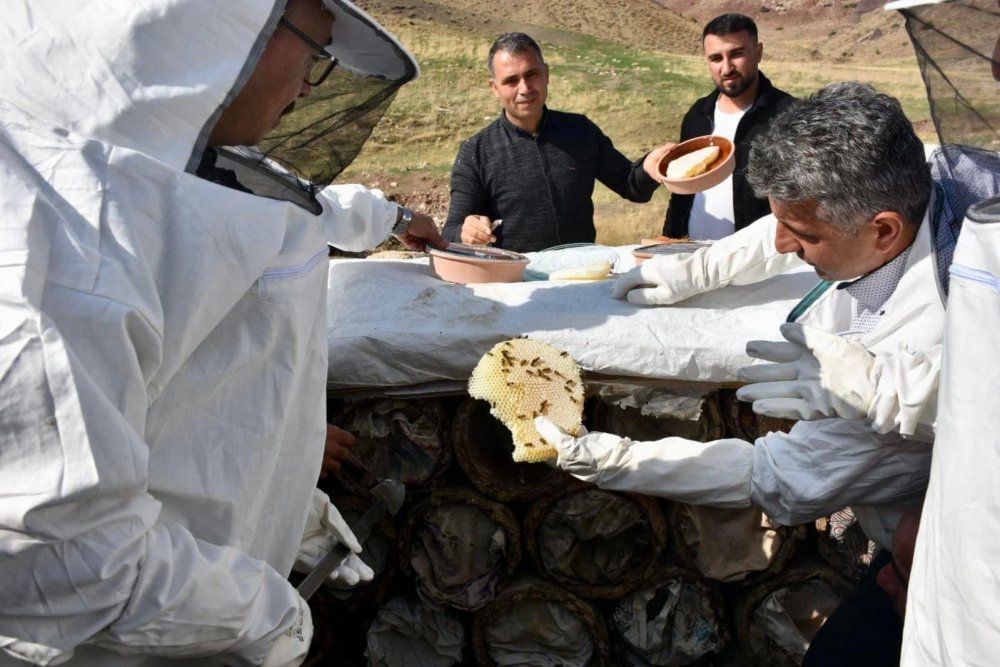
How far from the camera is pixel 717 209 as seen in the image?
425 cm

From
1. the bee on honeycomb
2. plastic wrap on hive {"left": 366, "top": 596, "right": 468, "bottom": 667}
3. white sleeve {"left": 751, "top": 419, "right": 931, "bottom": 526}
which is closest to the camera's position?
white sleeve {"left": 751, "top": 419, "right": 931, "bottom": 526}

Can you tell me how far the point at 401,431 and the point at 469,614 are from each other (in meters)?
0.66

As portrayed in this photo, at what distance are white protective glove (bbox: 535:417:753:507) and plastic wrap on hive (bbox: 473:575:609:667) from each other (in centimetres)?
53

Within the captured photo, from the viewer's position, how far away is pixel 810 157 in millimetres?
2029

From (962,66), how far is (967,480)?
877mm

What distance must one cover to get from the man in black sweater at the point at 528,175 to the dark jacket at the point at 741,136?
307mm

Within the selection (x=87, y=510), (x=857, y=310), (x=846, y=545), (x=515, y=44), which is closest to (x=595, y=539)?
(x=846, y=545)

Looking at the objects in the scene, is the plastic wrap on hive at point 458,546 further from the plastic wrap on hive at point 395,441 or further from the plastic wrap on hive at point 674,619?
the plastic wrap on hive at point 674,619

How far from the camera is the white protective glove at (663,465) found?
7.38ft

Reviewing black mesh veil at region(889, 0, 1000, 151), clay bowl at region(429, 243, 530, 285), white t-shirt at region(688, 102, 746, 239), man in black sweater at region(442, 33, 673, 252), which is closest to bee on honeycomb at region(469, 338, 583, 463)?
clay bowl at region(429, 243, 530, 285)

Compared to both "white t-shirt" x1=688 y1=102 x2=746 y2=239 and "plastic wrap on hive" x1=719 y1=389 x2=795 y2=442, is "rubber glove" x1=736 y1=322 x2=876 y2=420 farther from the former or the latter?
"white t-shirt" x1=688 y1=102 x2=746 y2=239

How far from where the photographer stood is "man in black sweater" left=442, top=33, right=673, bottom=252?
4.22 meters

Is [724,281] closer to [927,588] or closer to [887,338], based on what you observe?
[887,338]

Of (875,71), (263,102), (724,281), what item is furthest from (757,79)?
(875,71)
